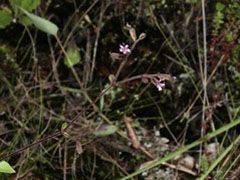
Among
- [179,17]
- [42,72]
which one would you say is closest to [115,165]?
[42,72]

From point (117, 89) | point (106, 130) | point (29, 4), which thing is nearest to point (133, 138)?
point (106, 130)

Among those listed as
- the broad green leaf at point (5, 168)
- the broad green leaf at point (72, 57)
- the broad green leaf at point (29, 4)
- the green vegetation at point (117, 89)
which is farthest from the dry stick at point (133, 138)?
the broad green leaf at point (5, 168)

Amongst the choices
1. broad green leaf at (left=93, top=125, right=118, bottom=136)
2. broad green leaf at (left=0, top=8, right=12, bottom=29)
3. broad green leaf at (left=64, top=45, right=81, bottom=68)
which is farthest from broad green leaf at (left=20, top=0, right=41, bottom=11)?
broad green leaf at (left=93, top=125, right=118, bottom=136)

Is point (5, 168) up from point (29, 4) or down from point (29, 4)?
down

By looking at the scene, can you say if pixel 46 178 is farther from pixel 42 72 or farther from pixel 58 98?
pixel 42 72

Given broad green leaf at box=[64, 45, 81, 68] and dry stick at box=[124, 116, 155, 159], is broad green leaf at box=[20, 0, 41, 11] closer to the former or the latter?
broad green leaf at box=[64, 45, 81, 68]

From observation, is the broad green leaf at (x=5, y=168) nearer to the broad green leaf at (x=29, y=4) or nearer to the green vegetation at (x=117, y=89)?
the green vegetation at (x=117, y=89)

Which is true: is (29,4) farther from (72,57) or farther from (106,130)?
(106,130)
